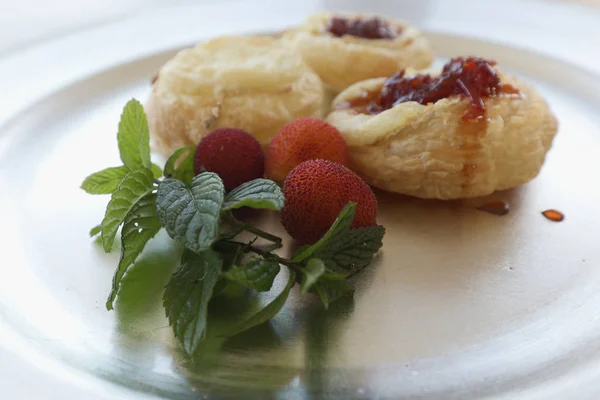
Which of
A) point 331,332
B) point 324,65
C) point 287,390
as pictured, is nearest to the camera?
point 287,390

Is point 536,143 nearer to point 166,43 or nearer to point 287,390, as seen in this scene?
point 287,390

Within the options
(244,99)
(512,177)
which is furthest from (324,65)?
(512,177)

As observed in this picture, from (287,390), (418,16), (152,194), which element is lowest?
(418,16)

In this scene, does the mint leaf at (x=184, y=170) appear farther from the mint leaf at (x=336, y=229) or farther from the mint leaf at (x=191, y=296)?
the mint leaf at (x=336, y=229)

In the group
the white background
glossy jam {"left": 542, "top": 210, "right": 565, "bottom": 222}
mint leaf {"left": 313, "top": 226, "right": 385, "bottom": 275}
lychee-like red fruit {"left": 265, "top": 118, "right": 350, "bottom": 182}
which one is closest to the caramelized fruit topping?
lychee-like red fruit {"left": 265, "top": 118, "right": 350, "bottom": 182}

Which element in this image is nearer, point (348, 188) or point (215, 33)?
point (348, 188)

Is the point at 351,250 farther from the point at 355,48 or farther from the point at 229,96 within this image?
the point at 355,48

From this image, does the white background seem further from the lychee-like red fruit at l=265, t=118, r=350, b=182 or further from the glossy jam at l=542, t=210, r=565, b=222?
the glossy jam at l=542, t=210, r=565, b=222

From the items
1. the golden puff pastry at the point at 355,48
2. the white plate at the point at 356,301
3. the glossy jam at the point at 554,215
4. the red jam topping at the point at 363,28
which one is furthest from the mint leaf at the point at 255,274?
the red jam topping at the point at 363,28
